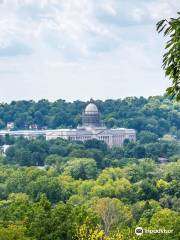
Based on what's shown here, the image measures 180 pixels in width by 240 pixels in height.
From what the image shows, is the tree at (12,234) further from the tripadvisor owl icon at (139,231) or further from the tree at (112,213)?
the tree at (112,213)

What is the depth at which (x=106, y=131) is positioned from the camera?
197000mm

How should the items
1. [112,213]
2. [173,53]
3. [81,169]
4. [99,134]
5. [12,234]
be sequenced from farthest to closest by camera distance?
[99,134] < [81,169] < [112,213] < [12,234] < [173,53]

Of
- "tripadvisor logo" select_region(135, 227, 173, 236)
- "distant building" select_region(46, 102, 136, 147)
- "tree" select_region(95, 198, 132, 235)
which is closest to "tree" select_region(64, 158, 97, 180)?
"tree" select_region(95, 198, 132, 235)

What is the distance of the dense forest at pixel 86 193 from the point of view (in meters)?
46.5

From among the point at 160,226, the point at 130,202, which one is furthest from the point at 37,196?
the point at 160,226

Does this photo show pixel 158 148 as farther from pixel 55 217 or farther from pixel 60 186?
pixel 55 217

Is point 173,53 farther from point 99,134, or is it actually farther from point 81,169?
point 99,134

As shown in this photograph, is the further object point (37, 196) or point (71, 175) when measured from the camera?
point (71, 175)

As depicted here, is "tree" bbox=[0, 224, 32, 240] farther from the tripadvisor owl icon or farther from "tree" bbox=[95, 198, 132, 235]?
"tree" bbox=[95, 198, 132, 235]

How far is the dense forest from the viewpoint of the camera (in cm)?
4647

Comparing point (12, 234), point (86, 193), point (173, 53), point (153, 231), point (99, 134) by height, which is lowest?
point (86, 193)

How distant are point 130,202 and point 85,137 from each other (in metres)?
111

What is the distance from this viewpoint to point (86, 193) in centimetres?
9194

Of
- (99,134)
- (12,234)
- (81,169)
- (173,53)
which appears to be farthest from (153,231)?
(99,134)
